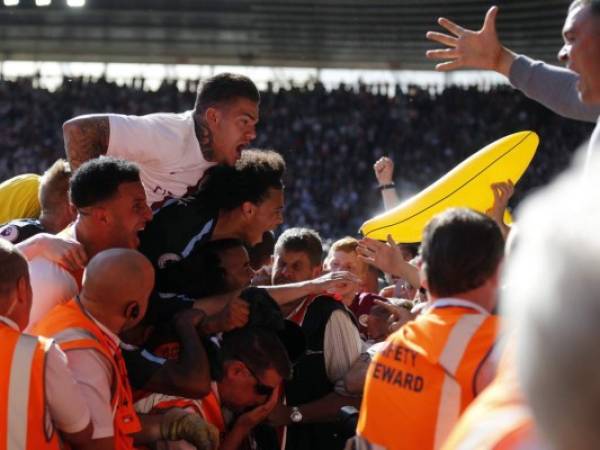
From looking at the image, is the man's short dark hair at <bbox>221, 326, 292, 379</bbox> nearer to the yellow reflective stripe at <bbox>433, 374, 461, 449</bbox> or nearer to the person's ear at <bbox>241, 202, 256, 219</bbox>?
the person's ear at <bbox>241, 202, 256, 219</bbox>

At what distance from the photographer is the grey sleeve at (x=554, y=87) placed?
10.8 feet

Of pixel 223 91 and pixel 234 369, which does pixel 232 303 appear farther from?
pixel 223 91

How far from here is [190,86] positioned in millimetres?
33156

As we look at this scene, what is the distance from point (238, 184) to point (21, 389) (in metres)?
1.37

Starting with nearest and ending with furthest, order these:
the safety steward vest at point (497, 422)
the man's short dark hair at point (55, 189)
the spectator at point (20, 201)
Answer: the safety steward vest at point (497, 422) → the man's short dark hair at point (55, 189) → the spectator at point (20, 201)

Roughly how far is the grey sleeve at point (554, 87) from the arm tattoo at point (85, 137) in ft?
4.76

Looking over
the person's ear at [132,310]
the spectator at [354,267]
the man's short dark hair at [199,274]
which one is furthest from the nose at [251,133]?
the spectator at [354,267]

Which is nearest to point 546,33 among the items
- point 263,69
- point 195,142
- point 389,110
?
point 389,110

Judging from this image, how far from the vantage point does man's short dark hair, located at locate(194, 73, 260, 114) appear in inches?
154

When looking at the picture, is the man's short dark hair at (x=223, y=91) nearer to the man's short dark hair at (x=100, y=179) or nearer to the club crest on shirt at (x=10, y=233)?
the man's short dark hair at (x=100, y=179)

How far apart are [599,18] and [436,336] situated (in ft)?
3.56

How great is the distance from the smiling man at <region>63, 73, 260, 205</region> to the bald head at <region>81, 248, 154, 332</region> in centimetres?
75

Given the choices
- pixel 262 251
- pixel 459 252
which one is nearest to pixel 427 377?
pixel 459 252

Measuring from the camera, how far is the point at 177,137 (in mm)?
3818
